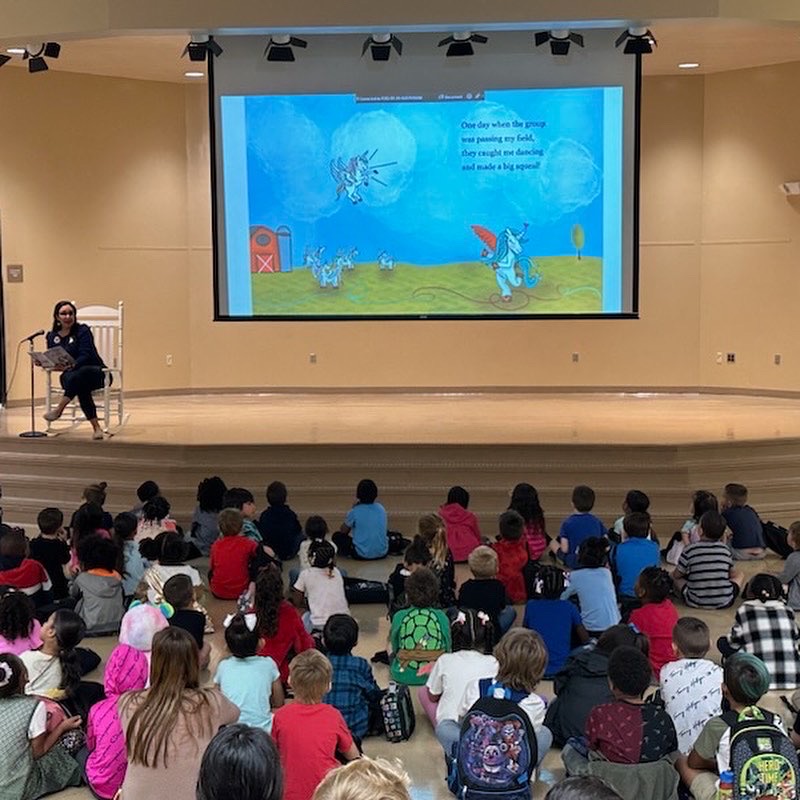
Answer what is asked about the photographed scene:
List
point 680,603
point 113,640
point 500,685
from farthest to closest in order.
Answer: point 680,603 → point 113,640 → point 500,685

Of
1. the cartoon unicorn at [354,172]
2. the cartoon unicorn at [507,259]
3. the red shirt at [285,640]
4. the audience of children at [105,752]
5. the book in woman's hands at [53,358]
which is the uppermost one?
the cartoon unicorn at [354,172]

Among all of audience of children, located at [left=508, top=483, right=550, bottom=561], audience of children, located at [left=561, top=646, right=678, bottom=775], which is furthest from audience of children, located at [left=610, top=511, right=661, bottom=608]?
audience of children, located at [left=561, top=646, right=678, bottom=775]

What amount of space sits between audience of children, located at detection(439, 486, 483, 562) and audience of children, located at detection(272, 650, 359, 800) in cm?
367

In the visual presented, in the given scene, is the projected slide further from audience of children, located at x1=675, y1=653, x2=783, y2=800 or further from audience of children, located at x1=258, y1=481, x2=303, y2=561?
audience of children, located at x1=675, y1=653, x2=783, y2=800

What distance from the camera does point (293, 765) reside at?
4344mm

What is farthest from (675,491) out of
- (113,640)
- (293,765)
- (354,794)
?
(354,794)

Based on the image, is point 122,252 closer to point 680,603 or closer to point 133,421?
point 133,421

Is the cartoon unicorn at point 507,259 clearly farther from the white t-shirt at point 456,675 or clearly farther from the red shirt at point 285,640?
the white t-shirt at point 456,675

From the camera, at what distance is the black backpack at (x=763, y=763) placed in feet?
12.2

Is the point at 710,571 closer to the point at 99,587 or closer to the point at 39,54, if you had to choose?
the point at 99,587

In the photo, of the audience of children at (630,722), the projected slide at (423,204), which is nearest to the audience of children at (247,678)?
the audience of children at (630,722)

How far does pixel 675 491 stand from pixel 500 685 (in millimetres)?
5070

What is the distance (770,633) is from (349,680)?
6.38 feet

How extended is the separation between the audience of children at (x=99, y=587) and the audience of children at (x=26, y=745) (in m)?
1.79
